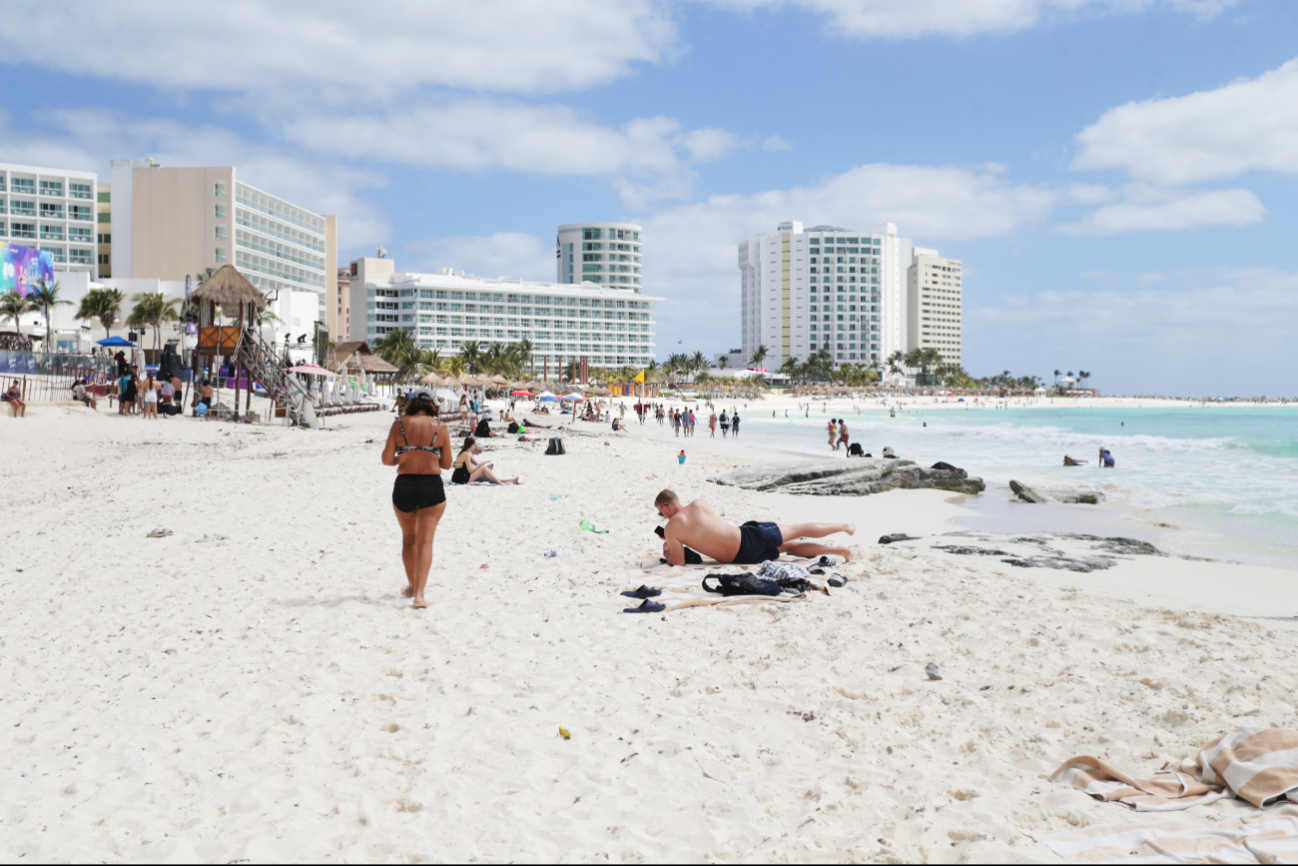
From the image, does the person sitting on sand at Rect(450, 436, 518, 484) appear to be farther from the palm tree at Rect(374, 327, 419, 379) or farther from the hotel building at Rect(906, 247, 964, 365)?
the hotel building at Rect(906, 247, 964, 365)

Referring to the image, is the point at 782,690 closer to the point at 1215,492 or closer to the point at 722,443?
the point at 1215,492

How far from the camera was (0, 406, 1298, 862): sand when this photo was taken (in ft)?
10.4

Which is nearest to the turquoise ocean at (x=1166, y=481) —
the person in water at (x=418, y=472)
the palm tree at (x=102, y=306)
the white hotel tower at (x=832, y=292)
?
the person in water at (x=418, y=472)

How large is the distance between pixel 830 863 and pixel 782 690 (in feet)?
5.55

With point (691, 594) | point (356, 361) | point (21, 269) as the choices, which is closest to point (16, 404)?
point (691, 594)

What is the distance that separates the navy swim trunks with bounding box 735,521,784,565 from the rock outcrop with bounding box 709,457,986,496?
7.68 metres

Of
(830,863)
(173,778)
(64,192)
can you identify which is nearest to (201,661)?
(173,778)

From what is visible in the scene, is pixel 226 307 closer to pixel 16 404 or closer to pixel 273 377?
pixel 273 377

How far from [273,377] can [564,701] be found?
2694 centimetres

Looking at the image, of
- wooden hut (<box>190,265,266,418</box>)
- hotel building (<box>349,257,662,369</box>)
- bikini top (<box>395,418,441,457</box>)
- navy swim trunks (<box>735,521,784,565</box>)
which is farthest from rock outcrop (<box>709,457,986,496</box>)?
hotel building (<box>349,257,662,369</box>)

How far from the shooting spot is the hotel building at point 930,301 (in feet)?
634

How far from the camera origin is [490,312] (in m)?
129

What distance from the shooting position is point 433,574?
23.6 feet

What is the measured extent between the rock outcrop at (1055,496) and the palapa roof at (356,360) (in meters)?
37.1
